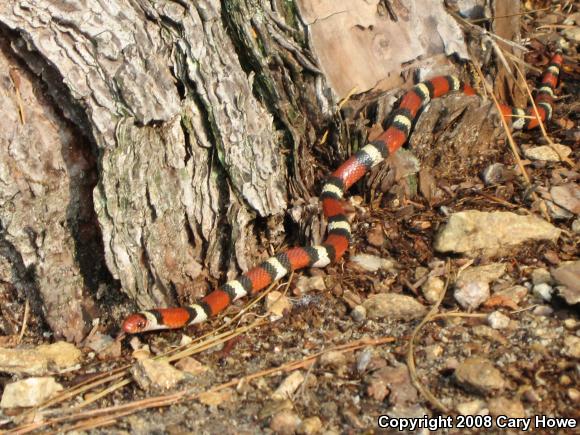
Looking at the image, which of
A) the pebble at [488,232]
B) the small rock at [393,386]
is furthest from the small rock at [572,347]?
the pebble at [488,232]

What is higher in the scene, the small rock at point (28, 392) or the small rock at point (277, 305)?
the small rock at point (28, 392)

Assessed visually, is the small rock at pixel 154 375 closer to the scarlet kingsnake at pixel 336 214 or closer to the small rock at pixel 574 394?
the scarlet kingsnake at pixel 336 214

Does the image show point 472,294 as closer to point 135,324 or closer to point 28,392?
point 135,324

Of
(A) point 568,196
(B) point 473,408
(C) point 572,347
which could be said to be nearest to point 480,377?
(B) point 473,408

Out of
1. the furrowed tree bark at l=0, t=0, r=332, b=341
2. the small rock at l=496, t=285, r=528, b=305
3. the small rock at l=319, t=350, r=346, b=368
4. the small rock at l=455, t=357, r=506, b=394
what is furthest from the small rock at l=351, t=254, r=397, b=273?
the small rock at l=455, t=357, r=506, b=394

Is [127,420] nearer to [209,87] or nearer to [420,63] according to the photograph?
[209,87]

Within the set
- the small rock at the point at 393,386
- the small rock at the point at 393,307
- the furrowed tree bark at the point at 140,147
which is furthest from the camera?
the small rock at the point at 393,307

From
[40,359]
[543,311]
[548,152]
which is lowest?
[543,311]
